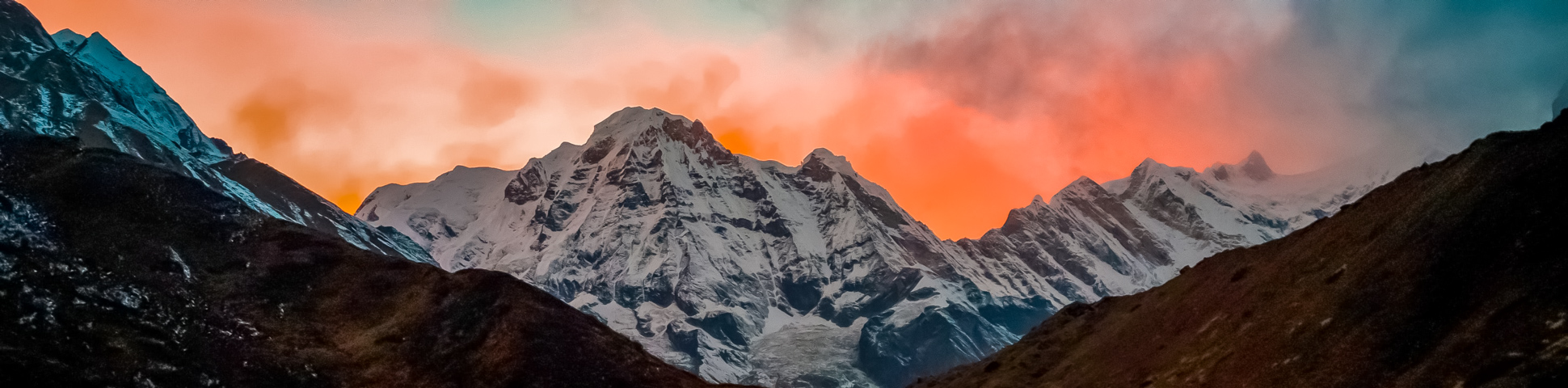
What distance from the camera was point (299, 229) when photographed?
115 m

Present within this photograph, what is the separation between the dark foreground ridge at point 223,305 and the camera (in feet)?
271

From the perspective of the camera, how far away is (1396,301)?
67.5 m

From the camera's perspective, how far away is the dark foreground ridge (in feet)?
271

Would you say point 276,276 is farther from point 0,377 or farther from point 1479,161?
point 1479,161

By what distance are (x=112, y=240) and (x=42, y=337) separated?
62.9 ft

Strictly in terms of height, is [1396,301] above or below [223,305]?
below

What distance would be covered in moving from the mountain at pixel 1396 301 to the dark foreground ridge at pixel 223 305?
46798 millimetres

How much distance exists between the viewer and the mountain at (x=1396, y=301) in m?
57.5

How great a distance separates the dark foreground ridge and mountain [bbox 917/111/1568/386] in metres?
46.8

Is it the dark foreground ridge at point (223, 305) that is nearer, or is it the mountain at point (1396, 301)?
the mountain at point (1396, 301)

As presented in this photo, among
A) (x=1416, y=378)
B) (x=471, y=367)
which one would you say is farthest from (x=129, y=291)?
(x=1416, y=378)

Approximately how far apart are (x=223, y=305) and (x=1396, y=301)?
9577cm

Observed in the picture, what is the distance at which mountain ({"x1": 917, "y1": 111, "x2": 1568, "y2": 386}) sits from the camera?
5750 centimetres

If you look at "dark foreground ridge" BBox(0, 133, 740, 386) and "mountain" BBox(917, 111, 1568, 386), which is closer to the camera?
"mountain" BBox(917, 111, 1568, 386)
